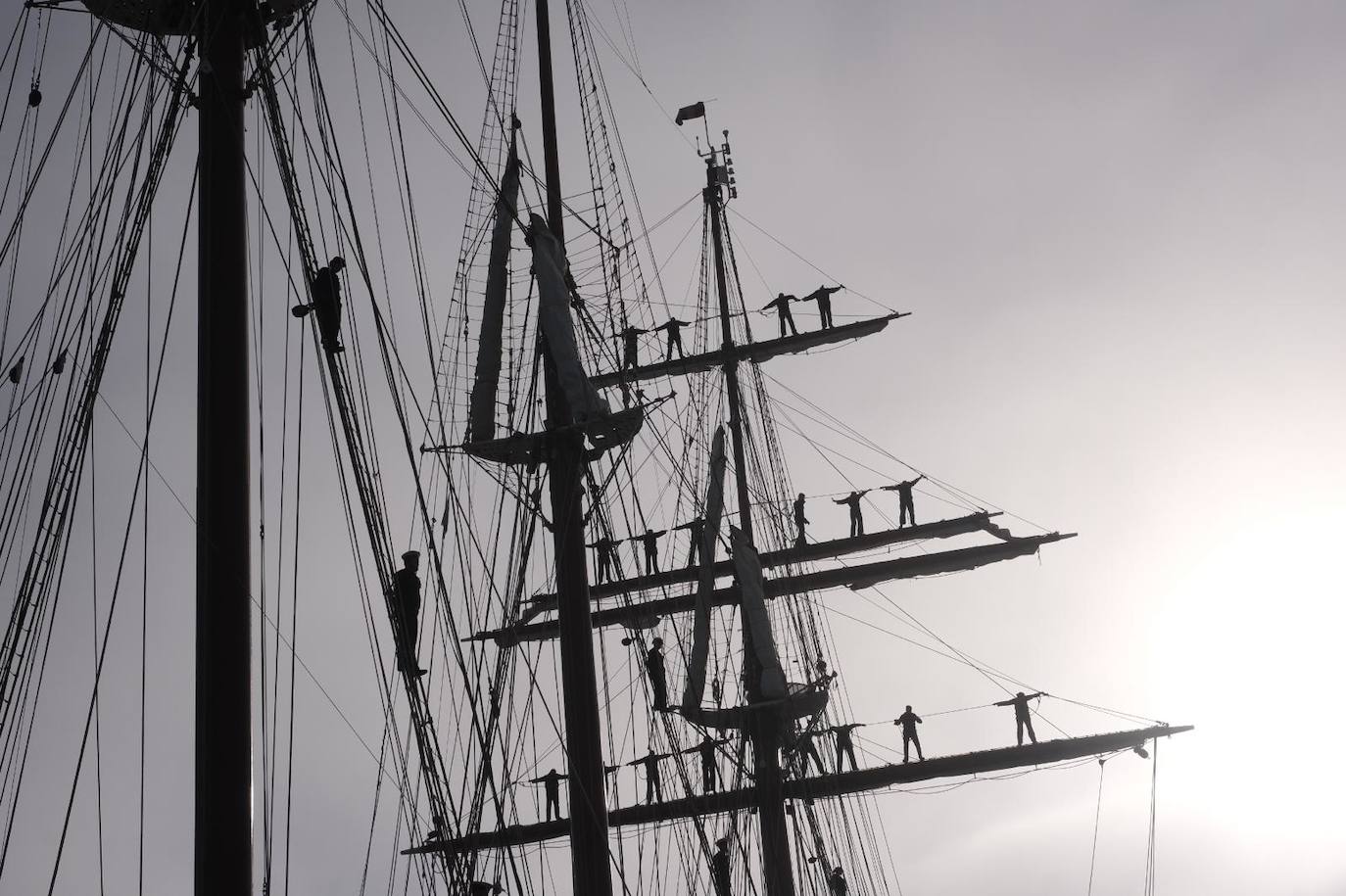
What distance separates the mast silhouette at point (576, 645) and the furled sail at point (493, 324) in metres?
0.65

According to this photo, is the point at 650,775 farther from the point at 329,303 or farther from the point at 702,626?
the point at 329,303

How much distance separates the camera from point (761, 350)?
127ft

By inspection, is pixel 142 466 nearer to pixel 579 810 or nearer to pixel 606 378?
pixel 579 810

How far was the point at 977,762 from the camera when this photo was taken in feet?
118

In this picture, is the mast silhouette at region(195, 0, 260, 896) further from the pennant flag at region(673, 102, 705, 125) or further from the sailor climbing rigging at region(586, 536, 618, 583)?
the pennant flag at region(673, 102, 705, 125)

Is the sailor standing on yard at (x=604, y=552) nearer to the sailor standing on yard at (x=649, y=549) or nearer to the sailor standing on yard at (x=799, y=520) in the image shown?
the sailor standing on yard at (x=649, y=549)

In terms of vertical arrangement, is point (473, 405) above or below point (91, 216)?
above

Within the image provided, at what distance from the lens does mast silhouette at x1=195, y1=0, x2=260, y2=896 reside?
8.03 meters

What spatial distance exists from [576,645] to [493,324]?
4504mm

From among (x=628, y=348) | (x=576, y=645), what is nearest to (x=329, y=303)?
(x=576, y=645)

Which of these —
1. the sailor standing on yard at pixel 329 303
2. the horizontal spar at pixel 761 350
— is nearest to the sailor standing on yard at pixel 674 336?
the horizontal spar at pixel 761 350

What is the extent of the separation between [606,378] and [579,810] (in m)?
5.90

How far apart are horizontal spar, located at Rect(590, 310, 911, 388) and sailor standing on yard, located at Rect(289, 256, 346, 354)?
2538 centimetres

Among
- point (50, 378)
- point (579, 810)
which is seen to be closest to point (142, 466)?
point (50, 378)
